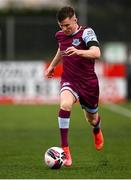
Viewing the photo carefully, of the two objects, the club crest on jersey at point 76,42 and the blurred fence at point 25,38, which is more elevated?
the club crest on jersey at point 76,42

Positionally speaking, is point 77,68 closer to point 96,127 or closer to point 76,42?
point 76,42

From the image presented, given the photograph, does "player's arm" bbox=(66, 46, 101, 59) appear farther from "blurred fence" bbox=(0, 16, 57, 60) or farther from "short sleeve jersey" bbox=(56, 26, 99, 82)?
"blurred fence" bbox=(0, 16, 57, 60)

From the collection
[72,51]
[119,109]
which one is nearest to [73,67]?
[72,51]

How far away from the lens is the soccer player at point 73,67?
11.1m

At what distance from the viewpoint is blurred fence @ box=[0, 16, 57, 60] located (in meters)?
34.2

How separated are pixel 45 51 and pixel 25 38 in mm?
1180

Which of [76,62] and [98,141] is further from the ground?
[76,62]

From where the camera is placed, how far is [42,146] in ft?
47.1

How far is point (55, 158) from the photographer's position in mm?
10867

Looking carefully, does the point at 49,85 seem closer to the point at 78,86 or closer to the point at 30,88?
the point at 30,88

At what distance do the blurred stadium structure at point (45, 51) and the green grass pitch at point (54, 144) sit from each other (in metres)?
3.50

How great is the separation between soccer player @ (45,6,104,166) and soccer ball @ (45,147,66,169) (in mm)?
139

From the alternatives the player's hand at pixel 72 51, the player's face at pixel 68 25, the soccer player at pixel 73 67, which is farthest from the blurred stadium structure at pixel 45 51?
the player's hand at pixel 72 51

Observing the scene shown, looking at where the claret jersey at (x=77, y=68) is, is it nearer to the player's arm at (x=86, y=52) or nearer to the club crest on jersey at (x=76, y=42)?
the club crest on jersey at (x=76, y=42)
